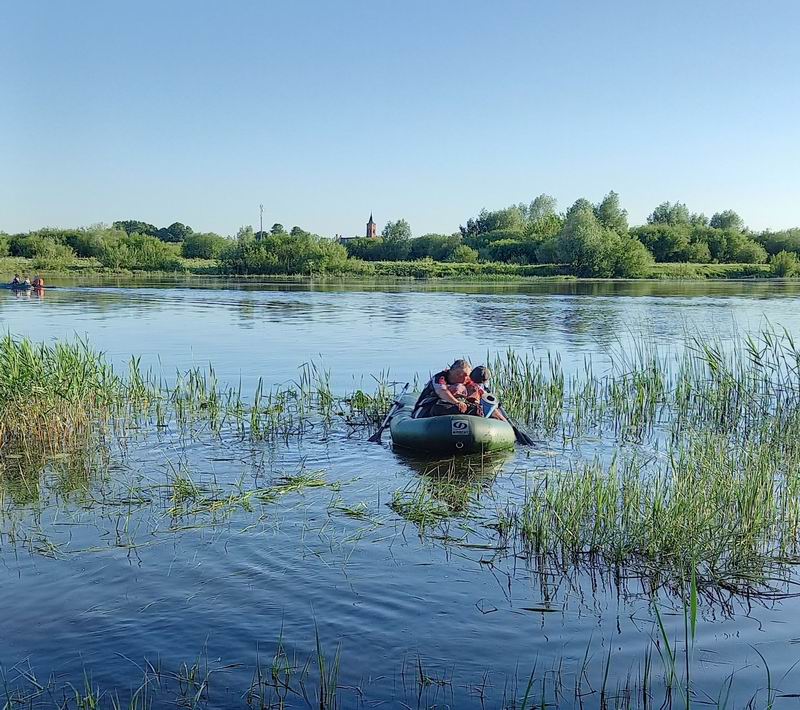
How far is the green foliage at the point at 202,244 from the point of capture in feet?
314

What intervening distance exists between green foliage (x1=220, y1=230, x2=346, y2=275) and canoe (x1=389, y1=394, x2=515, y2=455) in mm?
62710

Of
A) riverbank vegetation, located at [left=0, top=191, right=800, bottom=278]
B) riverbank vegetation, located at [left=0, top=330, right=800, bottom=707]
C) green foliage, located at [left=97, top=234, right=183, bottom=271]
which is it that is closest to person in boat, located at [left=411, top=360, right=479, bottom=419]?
riverbank vegetation, located at [left=0, top=330, right=800, bottom=707]

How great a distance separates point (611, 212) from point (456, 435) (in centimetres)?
9764

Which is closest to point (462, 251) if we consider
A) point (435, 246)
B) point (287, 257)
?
point (435, 246)

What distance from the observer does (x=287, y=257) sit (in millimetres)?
72625

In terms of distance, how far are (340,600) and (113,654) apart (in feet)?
5.06

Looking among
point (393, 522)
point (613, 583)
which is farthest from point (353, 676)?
point (393, 522)

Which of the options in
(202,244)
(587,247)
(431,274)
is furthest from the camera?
(202,244)

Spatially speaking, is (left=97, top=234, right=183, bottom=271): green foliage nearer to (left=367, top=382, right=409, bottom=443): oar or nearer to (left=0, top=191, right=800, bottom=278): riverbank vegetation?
(left=0, top=191, right=800, bottom=278): riverbank vegetation

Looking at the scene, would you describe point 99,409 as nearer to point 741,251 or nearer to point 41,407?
point 41,407

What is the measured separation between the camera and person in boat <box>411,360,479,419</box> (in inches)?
406

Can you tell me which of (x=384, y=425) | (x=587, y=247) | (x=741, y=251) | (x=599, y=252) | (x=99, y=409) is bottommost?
(x=384, y=425)

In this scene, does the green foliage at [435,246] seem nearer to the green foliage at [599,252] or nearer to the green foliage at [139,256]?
the green foliage at [599,252]

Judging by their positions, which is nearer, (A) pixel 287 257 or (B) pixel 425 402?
(B) pixel 425 402
